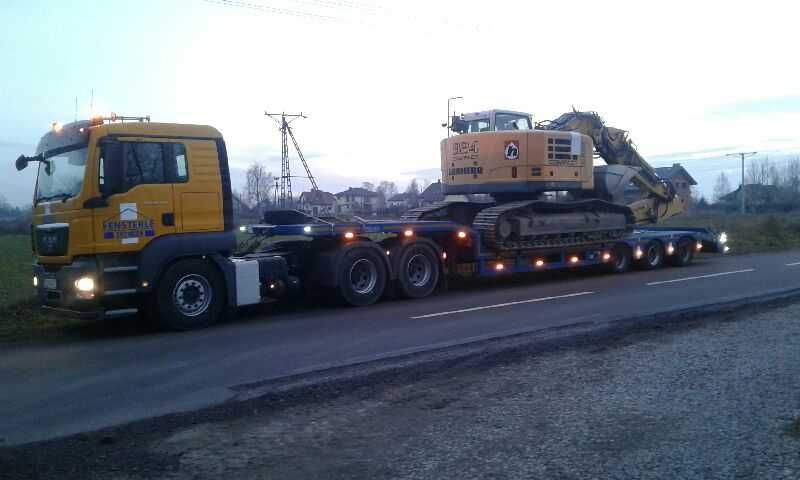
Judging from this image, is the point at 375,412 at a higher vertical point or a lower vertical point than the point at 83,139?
lower

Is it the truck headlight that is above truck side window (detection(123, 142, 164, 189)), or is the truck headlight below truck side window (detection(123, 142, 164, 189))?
below

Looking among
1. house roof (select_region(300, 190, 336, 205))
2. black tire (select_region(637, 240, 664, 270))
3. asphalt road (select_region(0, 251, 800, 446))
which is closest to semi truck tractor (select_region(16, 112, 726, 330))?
asphalt road (select_region(0, 251, 800, 446))

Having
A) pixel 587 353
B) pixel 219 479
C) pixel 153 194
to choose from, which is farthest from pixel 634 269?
pixel 219 479

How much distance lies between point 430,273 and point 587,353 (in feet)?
21.5

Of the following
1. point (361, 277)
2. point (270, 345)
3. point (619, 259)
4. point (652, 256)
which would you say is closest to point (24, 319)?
point (270, 345)

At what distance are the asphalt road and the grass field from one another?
4.82ft

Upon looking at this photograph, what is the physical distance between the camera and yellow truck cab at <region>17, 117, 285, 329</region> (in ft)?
36.2

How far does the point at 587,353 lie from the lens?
931 cm

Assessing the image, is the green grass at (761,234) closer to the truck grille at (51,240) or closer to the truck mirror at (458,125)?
the truck mirror at (458,125)

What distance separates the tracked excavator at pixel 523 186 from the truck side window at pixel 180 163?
281 inches

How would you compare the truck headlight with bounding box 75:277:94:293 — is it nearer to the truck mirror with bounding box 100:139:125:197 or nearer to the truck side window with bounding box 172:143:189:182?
the truck mirror with bounding box 100:139:125:197

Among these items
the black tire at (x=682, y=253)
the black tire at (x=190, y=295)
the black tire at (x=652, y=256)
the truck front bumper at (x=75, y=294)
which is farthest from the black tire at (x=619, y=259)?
the truck front bumper at (x=75, y=294)

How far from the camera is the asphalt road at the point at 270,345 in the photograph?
746 cm

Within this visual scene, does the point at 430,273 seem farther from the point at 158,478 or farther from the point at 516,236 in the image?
the point at 158,478
